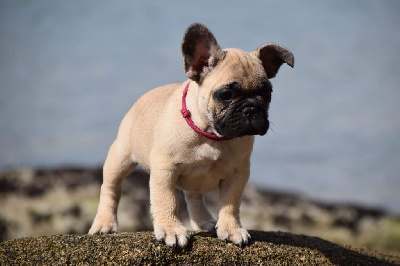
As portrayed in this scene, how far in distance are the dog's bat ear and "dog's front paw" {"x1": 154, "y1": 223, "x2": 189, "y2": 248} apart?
2.34 metres

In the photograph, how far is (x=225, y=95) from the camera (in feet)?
18.1

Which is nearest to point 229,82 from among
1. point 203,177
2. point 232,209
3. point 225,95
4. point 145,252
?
point 225,95

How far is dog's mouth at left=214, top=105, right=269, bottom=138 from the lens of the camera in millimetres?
5410

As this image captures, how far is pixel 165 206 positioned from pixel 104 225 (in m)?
1.69

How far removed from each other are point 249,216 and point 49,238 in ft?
31.2

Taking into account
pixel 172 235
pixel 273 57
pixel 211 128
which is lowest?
pixel 172 235

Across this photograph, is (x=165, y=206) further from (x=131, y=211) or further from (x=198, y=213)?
(x=131, y=211)

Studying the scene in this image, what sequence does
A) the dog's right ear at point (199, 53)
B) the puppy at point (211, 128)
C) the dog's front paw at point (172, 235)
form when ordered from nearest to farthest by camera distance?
1. the puppy at point (211, 128)
2. the dog's front paw at point (172, 235)
3. the dog's right ear at point (199, 53)

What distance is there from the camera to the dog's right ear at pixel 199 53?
5.77 m

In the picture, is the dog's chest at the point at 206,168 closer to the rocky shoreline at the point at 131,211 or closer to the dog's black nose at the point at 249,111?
the dog's black nose at the point at 249,111

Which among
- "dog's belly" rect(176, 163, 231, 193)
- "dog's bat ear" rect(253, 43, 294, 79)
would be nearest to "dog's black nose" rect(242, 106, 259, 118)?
"dog's belly" rect(176, 163, 231, 193)

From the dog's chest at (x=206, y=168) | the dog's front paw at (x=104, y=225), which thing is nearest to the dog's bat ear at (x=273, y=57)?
the dog's chest at (x=206, y=168)

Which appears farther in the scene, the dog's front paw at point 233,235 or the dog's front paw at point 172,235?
the dog's front paw at point 233,235

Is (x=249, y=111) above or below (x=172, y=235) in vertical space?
above
